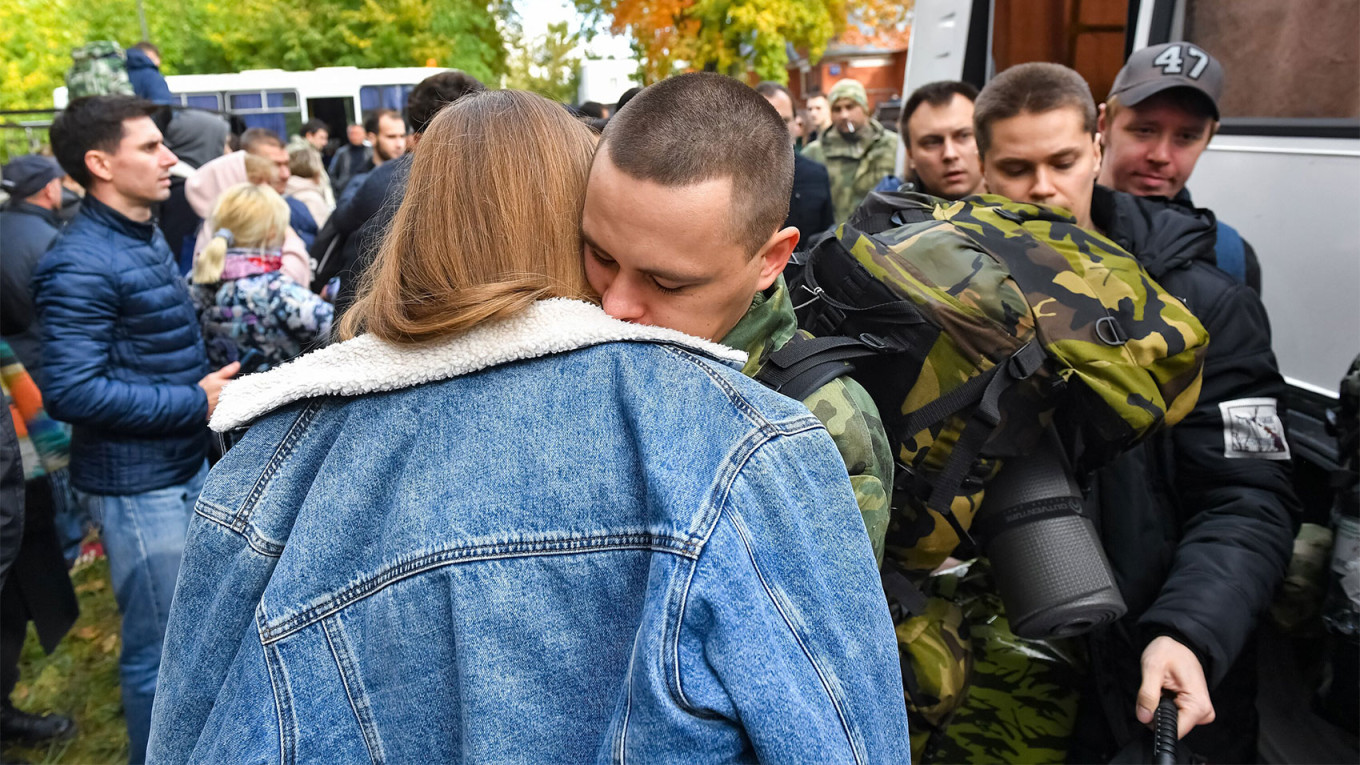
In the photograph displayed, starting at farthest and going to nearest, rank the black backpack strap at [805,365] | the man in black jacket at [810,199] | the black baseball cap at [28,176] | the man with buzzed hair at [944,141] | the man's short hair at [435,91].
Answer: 1. the man in black jacket at [810,199]
2. the black baseball cap at [28,176]
3. the man with buzzed hair at [944,141]
4. the man's short hair at [435,91]
5. the black backpack strap at [805,365]

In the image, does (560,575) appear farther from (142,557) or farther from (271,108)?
(271,108)

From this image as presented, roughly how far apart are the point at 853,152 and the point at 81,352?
6201mm

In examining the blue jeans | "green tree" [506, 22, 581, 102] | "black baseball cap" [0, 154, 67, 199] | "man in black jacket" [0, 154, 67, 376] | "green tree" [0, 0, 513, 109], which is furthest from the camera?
"green tree" [0, 0, 513, 109]

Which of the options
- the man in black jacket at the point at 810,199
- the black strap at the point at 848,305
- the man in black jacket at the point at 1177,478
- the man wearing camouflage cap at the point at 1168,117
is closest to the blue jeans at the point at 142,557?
the black strap at the point at 848,305

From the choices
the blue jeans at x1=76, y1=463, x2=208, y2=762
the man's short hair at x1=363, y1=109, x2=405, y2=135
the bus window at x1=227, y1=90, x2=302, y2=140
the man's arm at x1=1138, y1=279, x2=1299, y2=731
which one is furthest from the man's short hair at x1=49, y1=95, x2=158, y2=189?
the bus window at x1=227, y1=90, x2=302, y2=140

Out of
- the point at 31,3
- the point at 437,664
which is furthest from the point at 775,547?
the point at 31,3

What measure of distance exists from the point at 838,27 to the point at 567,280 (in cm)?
2320

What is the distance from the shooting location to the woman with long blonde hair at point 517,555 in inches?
42.9

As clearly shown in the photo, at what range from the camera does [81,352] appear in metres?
3.51

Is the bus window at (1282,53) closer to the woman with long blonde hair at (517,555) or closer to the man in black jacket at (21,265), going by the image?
the woman with long blonde hair at (517,555)

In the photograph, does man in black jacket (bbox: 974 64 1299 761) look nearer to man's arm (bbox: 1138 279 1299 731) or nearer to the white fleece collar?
man's arm (bbox: 1138 279 1299 731)

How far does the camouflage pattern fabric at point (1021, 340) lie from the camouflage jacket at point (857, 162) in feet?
20.5

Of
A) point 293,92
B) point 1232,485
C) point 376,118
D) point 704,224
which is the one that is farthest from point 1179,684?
point 293,92

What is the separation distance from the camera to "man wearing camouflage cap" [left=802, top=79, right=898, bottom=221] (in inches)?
319
